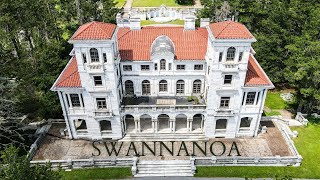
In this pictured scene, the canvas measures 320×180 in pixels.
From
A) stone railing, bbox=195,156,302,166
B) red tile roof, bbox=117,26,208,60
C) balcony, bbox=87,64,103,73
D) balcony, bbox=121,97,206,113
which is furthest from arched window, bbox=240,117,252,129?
balcony, bbox=87,64,103,73

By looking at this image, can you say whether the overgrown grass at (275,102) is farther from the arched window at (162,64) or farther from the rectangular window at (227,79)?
the arched window at (162,64)

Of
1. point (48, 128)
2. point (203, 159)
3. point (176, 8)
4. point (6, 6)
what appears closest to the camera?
point (203, 159)

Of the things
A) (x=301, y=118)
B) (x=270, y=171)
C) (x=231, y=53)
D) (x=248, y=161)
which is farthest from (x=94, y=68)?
(x=301, y=118)

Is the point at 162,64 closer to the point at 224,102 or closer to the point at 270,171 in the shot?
the point at 224,102

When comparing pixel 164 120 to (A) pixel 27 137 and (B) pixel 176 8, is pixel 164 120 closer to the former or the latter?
(A) pixel 27 137

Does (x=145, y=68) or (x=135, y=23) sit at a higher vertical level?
(x=135, y=23)

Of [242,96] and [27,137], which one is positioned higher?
[242,96]

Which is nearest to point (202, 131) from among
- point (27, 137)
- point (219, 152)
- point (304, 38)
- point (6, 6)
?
point (219, 152)
